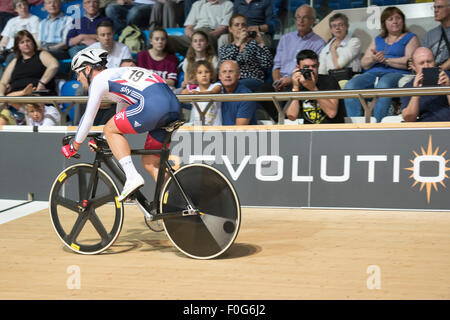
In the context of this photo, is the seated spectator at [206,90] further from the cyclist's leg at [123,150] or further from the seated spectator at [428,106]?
the cyclist's leg at [123,150]

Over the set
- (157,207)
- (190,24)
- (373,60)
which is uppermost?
(190,24)

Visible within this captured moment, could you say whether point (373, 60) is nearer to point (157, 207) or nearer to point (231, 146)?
point (231, 146)

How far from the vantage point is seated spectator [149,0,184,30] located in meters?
10.1

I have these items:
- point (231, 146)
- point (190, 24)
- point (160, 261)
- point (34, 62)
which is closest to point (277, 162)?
point (231, 146)

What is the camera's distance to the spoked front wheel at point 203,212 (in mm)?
4473

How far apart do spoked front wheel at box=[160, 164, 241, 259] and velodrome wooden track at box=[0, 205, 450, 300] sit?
0.13 metres

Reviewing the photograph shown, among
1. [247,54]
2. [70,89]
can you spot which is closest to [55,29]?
[70,89]

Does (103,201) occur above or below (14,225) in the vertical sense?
above

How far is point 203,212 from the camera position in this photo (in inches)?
177

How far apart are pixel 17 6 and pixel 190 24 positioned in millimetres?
3482

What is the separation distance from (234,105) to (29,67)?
3.64 meters

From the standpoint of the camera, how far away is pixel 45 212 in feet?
21.8

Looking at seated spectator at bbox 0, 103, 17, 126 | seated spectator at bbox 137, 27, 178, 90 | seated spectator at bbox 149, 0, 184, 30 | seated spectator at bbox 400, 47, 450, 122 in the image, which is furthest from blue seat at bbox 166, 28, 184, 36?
seated spectator at bbox 400, 47, 450, 122

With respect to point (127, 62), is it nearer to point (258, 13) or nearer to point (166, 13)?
point (258, 13)
